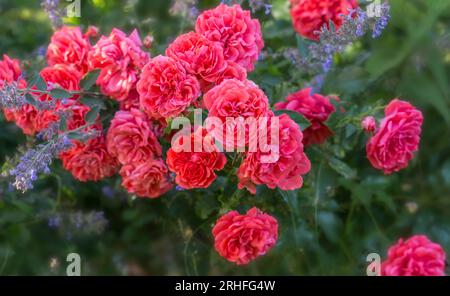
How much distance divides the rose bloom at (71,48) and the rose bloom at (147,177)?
0.82 ft

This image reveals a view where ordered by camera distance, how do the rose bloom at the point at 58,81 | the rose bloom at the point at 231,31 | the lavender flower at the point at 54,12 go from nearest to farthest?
the rose bloom at the point at 231,31, the rose bloom at the point at 58,81, the lavender flower at the point at 54,12

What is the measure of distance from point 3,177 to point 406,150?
0.86 m

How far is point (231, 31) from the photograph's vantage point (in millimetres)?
1341

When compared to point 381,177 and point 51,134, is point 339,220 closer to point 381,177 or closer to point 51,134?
point 381,177

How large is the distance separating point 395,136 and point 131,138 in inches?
21.1

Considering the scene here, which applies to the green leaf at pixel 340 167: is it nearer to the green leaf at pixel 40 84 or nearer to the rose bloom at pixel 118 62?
the rose bloom at pixel 118 62

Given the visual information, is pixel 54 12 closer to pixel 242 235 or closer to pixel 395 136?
→ pixel 242 235

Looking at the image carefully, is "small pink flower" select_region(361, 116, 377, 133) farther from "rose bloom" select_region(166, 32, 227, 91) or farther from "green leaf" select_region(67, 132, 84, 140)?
→ "green leaf" select_region(67, 132, 84, 140)

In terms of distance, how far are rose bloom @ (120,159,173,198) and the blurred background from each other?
5.3 inches

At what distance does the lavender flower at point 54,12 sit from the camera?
5.18 feet

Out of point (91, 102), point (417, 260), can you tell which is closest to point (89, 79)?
point (91, 102)

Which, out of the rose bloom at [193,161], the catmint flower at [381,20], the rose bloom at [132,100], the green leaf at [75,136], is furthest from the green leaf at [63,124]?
the catmint flower at [381,20]

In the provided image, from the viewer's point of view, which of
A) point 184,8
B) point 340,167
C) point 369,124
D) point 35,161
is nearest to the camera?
point 35,161

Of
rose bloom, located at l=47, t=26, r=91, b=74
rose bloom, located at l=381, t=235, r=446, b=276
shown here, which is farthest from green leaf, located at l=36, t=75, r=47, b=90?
rose bloom, located at l=381, t=235, r=446, b=276
